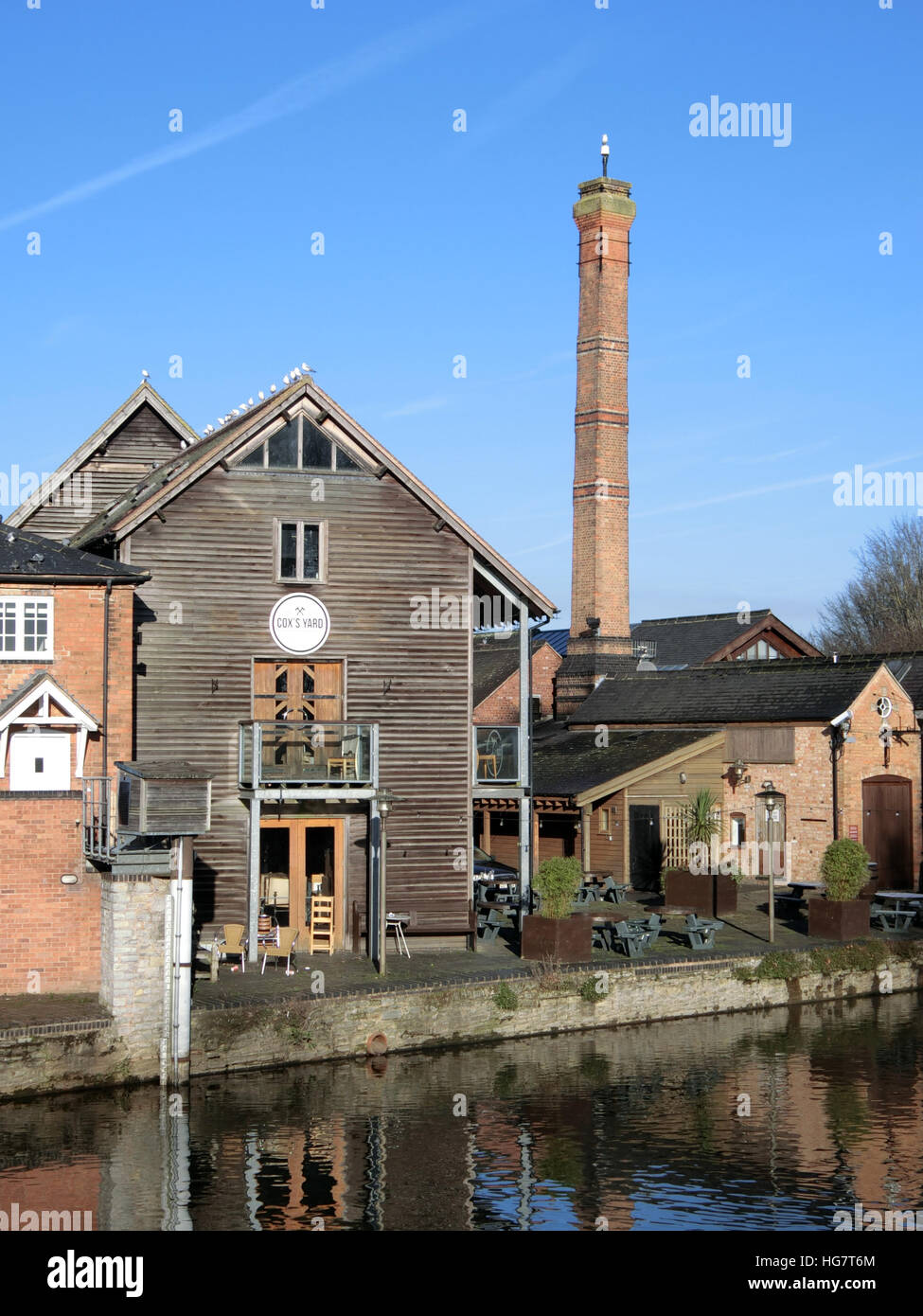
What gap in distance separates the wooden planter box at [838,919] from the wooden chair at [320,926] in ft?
29.6

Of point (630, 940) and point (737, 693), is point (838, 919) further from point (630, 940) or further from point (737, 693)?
point (737, 693)

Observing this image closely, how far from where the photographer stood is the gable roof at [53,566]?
22234mm

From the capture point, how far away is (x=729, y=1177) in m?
16.3

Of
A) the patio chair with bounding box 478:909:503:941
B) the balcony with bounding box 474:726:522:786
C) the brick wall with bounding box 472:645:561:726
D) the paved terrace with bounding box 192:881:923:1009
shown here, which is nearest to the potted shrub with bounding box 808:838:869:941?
the paved terrace with bounding box 192:881:923:1009

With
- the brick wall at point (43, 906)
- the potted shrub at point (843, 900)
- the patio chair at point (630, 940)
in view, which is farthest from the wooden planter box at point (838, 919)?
the brick wall at point (43, 906)

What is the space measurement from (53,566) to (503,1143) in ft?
34.2

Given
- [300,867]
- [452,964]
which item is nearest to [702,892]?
[452,964]

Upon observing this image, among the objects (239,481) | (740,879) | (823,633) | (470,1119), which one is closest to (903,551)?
(823,633)

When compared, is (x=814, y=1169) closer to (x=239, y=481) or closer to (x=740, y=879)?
(x=239, y=481)

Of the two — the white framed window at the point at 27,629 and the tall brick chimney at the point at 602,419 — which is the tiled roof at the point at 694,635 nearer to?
the tall brick chimney at the point at 602,419

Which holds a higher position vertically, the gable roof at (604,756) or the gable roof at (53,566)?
the gable roof at (53,566)

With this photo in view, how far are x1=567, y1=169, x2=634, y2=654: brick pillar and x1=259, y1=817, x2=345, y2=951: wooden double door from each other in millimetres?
20576

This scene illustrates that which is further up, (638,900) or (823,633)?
(823,633)

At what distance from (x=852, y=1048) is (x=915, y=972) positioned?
232 inches
